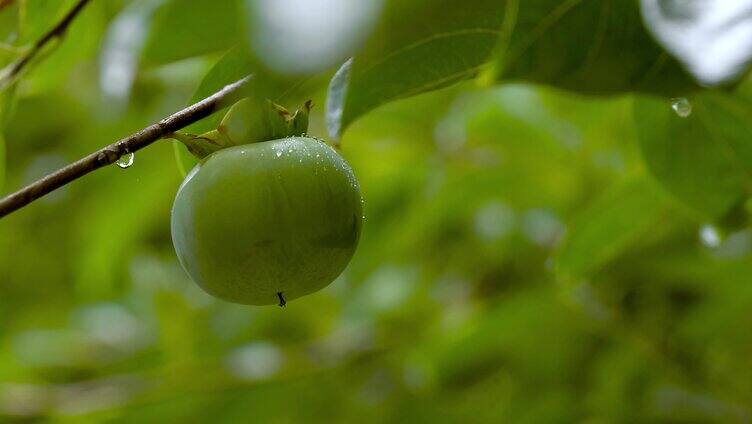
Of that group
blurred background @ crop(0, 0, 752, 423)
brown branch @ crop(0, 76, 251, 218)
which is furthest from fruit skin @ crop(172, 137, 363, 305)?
blurred background @ crop(0, 0, 752, 423)

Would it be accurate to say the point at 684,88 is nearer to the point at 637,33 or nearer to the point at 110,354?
the point at 637,33

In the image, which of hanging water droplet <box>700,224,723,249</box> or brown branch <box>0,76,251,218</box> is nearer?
brown branch <box>0,76,251,218</box>

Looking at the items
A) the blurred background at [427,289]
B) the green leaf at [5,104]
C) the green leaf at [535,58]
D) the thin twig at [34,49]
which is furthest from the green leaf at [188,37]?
the blurred background at [427,289]

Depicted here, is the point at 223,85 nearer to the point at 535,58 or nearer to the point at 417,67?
the point at 417,67

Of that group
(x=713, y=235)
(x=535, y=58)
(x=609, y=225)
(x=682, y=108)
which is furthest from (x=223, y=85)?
(x=609, y=225)

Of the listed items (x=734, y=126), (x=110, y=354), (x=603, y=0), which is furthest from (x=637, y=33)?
(x=110, y=354)

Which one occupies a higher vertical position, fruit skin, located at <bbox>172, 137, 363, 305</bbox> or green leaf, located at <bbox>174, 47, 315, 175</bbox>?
green leaf, located at <bbox>174, 47, 315, 175</bbox>

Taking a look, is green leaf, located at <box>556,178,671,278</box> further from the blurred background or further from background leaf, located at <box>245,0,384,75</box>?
background leaf, located at <box>245,0,384,75</box>

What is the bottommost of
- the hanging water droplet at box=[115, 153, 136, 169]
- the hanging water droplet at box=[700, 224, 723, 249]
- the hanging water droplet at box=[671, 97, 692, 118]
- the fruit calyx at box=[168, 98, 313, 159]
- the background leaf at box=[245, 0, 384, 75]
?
the background leaf at box=[245, 0, 384, 75]
